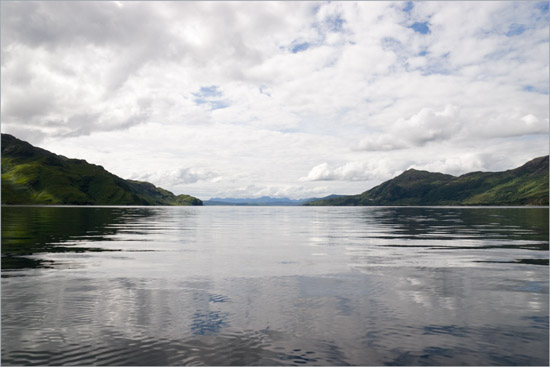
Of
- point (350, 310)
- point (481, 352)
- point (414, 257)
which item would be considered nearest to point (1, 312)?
point (350, 310)

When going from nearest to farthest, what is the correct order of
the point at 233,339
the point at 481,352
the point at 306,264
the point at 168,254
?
the point at 481,352
the point at 233,339
the point at 306,264
the point at 168,254

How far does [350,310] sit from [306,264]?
14.4m

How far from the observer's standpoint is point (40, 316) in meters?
17.5

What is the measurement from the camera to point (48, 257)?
35.7m

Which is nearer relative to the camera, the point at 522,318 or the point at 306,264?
the point at 522,318

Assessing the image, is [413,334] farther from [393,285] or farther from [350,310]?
[393,285]

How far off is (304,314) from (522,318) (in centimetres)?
1013

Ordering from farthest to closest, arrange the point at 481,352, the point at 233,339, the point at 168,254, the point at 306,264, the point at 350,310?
the point at 168,254
the point at 306,264
the point at 350,310
the point at 233,339
the point at 481,352

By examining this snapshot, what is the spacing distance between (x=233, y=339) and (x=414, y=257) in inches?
1059

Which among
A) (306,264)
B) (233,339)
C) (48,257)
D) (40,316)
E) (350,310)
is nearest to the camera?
(233,339)

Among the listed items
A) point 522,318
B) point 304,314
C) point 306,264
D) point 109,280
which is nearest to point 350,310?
point 304,314

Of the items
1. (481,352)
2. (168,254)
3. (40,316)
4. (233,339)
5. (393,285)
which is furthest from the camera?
(168,254)

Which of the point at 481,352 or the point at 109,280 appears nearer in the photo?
the point at 481,352

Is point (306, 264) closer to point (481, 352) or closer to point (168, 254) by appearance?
point (168, 254)
